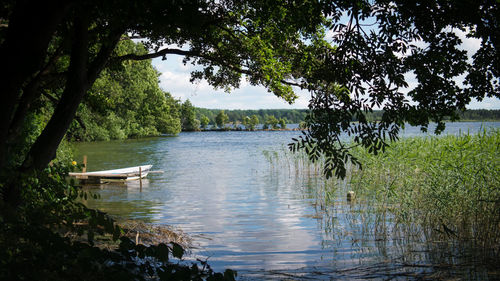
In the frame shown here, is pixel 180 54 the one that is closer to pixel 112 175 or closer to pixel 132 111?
pixel 112 175

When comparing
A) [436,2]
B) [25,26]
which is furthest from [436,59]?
[25,26]

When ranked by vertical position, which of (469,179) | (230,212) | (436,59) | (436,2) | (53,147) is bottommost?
(230,212)

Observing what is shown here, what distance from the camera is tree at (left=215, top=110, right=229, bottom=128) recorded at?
14975cm

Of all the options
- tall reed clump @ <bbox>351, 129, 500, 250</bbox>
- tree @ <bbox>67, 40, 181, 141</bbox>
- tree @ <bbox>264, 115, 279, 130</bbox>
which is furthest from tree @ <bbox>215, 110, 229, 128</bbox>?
tall reed clump @ <bbox>351, 129, 500, 250</bbox>

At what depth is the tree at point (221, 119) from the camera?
14975 centimetres

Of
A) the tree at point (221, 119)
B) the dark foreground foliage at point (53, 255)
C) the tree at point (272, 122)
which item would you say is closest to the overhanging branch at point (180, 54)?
the dark foreground foliage at point (53, 255)

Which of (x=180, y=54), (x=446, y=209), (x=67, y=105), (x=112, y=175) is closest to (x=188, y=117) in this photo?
(x=112, y=175)

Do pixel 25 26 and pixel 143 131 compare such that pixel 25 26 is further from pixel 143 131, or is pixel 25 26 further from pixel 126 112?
pixel 143 131

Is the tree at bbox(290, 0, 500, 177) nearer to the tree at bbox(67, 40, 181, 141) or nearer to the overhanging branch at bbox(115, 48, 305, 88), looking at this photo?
the overhanging branch at bbox(115, 48, 305, 88)

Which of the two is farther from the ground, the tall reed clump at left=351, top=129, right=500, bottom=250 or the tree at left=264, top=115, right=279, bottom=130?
the tree at left=264, top=115, right=279, bottom=130

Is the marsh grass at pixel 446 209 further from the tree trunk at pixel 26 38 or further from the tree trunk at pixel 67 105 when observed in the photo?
the tree trunk at pixel 26 38

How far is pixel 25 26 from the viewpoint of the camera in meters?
3.72

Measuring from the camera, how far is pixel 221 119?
149750 mm

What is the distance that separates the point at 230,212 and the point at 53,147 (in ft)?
29.3
